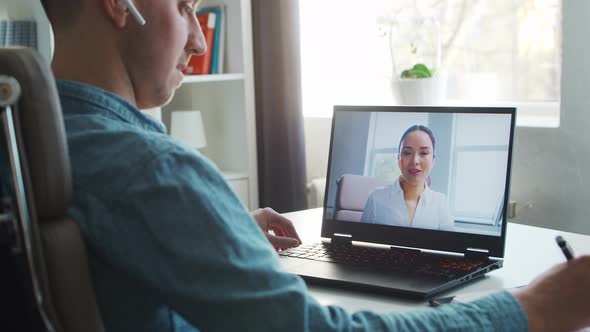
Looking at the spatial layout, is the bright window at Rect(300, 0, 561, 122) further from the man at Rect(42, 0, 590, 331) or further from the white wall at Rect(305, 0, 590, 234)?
the man at Rect(42, 0, 590, 331)

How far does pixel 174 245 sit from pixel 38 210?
5.4 inches

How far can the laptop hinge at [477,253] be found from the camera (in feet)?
4.39

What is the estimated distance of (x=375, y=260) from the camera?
53.6 inches

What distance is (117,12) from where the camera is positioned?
3.10ft

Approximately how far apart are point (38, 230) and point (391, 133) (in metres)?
0.89

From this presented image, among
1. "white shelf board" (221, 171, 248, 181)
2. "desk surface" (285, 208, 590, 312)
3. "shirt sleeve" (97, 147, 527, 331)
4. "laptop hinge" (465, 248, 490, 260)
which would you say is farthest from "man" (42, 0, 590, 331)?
"white shelf board" (221, 171, 248, 181)

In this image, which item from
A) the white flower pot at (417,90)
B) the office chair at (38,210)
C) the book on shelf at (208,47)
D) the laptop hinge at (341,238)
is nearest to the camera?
the office chair at (38,210)

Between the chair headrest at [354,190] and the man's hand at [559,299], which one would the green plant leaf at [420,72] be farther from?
the man's hand at [559,299]

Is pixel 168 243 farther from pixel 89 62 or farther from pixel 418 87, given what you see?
pixel 418 87

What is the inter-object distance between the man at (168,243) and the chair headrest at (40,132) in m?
0.05

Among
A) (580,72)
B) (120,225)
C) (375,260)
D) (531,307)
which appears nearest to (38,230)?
(120,225)

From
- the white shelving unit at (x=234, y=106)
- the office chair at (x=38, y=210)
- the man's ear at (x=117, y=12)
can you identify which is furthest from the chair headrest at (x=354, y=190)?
the white shelving unit at (x=234, y=106)

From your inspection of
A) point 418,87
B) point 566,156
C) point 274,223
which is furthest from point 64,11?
point 566,156

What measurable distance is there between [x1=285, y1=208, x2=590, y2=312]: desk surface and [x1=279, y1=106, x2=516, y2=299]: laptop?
0.02 m
